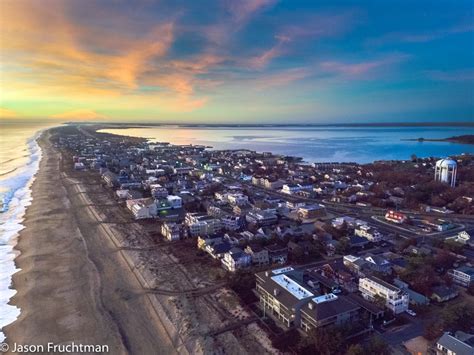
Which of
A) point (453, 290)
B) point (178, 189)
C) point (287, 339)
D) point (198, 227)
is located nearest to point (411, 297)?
point (453, 290)

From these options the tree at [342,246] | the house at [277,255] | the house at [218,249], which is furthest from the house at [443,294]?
the house at [218,249]

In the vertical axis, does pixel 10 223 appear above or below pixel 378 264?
below

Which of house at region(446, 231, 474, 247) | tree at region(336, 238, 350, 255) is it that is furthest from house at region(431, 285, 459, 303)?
house at region(446, 231, 474, 247)

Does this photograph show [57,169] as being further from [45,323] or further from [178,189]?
[45,323]

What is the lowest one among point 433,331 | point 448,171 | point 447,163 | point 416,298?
point 416,298

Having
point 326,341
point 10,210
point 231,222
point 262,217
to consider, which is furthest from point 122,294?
point 10,210

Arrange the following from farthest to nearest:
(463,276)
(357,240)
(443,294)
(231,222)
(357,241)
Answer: (231,222) → (357,240) → (357,241) → (463,276) → (443,294)

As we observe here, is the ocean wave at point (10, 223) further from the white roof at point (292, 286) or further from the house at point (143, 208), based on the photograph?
the white roof at point (292, 286)

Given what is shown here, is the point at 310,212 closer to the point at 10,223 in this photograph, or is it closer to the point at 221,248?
the point at 221,248
